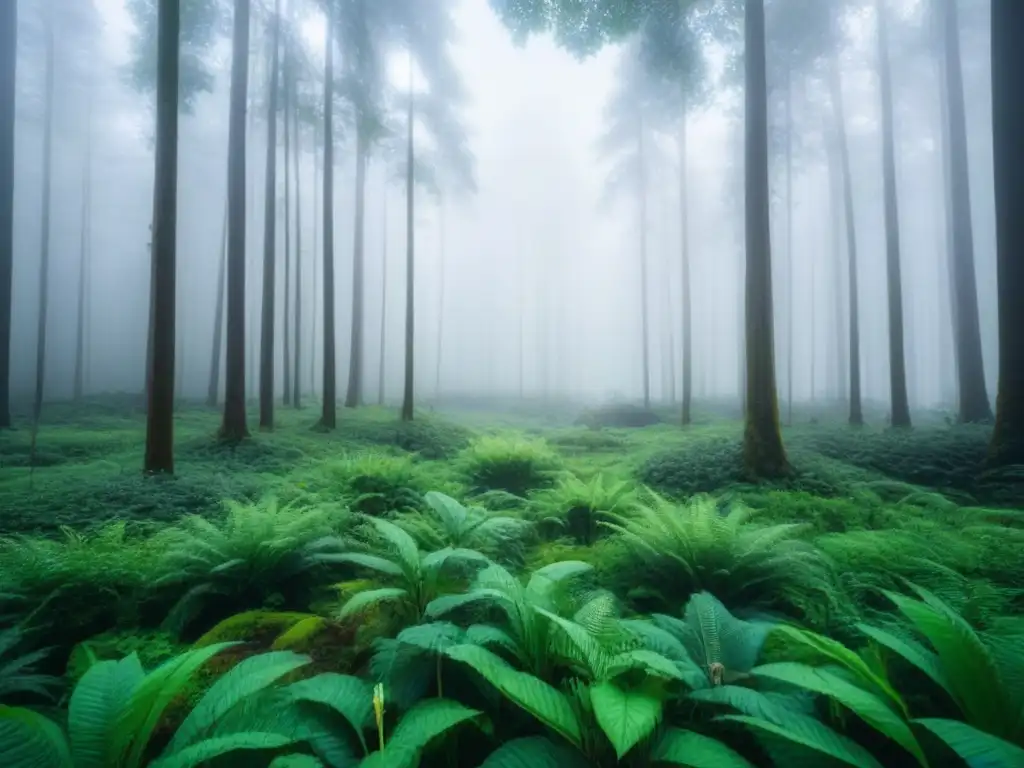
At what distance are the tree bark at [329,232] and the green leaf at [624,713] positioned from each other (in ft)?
38.6

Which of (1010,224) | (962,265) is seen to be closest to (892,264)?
(962,265)

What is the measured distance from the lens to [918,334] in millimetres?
41188

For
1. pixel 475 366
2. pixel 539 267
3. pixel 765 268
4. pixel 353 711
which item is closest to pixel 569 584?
pixel 353 711

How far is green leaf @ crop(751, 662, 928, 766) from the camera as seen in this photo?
1378 millimetres

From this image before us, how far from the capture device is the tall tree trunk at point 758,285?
677 centimetres

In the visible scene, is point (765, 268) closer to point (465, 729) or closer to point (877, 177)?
point (465, 729)

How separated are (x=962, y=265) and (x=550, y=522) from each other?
13.8 m

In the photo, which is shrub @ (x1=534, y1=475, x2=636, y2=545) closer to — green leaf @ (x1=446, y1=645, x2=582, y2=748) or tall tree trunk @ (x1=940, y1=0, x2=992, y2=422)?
green leaf @ (x1=446, y1=645, x2=582, y2=748)

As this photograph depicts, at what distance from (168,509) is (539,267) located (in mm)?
30598

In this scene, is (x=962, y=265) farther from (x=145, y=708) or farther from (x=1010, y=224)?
(x=145, y=708)

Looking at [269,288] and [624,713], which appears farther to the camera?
Result: [269,288]

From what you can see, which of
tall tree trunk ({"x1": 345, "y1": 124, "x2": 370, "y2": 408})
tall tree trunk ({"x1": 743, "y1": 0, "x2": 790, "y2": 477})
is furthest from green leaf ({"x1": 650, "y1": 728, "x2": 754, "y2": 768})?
tall tree trunk ({"x1": 345, "y1": 124, "x2": 370, "y2": 408})

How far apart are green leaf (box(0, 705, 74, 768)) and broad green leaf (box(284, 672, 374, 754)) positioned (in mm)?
658

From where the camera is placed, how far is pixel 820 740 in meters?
1.40
